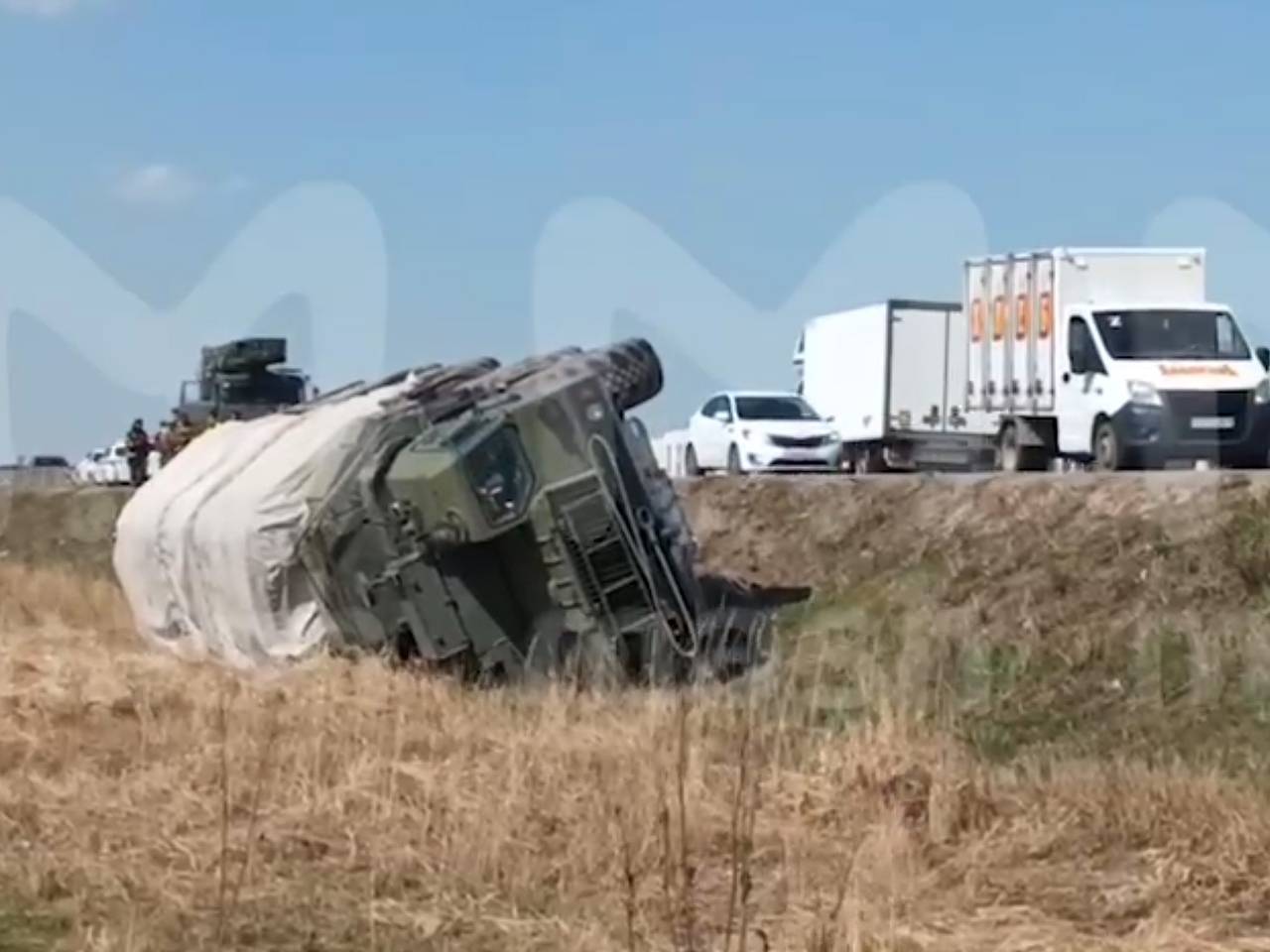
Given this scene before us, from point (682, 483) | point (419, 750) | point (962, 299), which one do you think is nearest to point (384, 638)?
point (419, 750)

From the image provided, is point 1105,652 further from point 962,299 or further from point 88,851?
point 962,299

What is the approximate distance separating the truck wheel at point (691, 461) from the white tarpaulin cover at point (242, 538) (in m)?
16.9

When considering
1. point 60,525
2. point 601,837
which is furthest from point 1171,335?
point 601,837

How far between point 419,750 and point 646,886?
12.8ft

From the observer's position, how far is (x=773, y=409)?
3591cm

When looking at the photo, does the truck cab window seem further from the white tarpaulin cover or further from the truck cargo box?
the white tarpaulin cover

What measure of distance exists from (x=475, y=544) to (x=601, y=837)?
22.0ft

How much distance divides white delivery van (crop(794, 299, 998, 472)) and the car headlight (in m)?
7.77

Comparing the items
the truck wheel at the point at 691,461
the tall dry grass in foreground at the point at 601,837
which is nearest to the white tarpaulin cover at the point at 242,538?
the tall dry grass in foreground at the point at 601,837

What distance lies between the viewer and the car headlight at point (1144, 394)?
1059 inches

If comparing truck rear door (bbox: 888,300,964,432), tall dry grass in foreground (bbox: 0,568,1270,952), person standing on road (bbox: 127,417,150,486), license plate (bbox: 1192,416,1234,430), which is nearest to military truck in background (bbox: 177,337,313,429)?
person standing on road (bbox: 127,417,150,486)

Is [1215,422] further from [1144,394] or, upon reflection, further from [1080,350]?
[1080,350]

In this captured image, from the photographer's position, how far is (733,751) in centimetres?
1124

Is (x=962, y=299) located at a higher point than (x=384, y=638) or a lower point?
higher
